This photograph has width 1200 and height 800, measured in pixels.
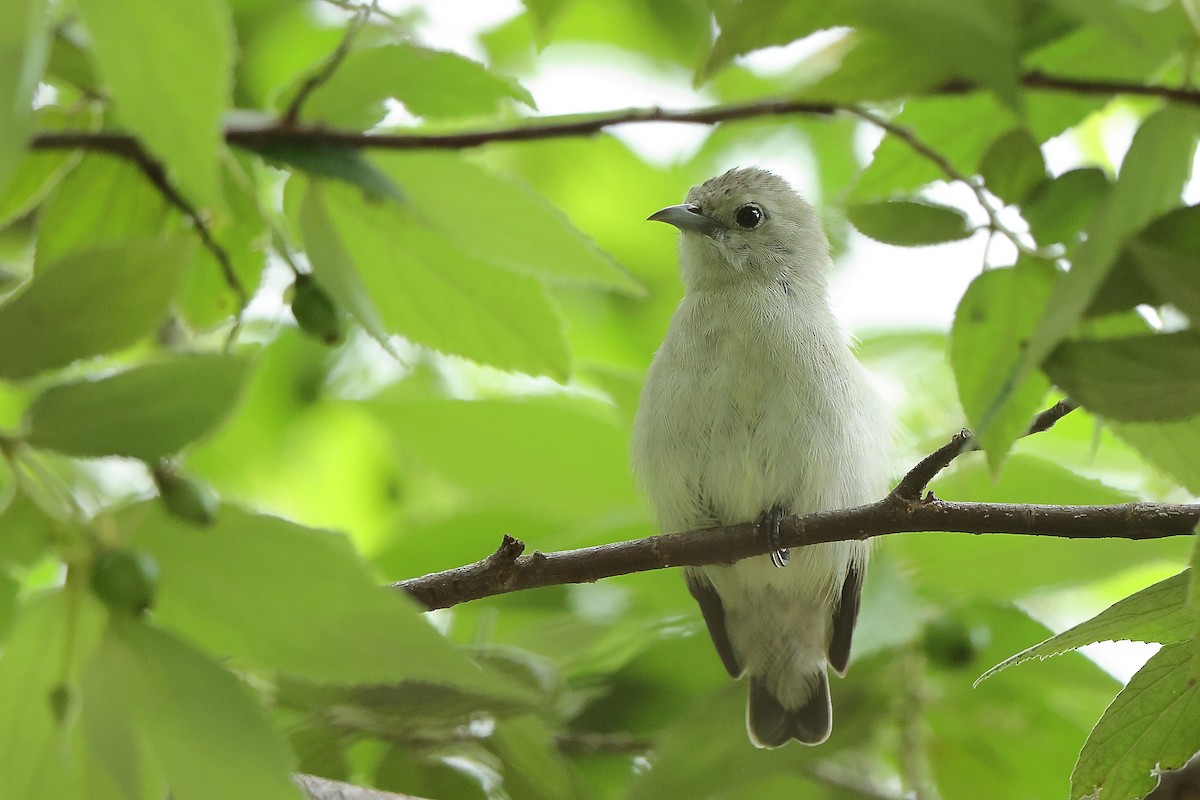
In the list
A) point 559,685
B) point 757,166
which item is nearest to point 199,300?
point 559,685

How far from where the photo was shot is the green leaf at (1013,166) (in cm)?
138

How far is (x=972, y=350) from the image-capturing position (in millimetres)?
1418

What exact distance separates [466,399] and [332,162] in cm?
166

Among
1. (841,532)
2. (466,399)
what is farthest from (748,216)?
(841,532)

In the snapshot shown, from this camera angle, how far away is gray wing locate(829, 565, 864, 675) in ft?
13.1

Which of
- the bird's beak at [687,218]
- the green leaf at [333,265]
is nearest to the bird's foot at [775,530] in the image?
the bird's beak at [687,218]

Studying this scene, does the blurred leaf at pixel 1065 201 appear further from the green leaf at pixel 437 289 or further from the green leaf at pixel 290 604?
the green leaf at pixel 290 604

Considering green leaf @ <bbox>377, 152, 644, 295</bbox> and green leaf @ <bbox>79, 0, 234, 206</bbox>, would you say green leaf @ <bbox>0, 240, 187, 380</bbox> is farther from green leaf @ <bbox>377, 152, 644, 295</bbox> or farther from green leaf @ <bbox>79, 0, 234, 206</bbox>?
green leaf @ <bbox>377, 152, 644, 295</bbox>

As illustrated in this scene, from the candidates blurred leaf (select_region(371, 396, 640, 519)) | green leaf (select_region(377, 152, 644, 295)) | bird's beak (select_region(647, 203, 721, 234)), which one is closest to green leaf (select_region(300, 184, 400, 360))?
green leaf (select_region(377, 152, 644, 295))

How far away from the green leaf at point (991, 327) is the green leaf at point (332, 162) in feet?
2.21

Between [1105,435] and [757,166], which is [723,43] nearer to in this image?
[1105,435]

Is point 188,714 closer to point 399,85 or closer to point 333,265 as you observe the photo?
point 333,265

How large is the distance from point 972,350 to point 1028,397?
141 mm

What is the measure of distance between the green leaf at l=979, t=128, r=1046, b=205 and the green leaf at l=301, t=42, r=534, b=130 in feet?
1.96
